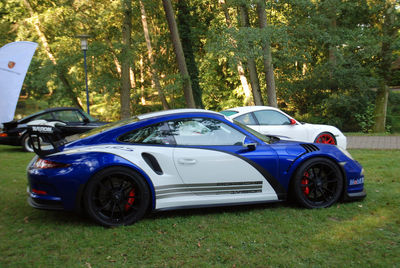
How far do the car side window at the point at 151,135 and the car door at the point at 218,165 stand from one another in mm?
99

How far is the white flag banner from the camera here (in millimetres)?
8117

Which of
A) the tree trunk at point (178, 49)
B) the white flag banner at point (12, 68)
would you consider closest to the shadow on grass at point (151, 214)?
the white flag banner at point (12, 68)

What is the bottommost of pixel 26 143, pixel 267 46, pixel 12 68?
pixel 26 143

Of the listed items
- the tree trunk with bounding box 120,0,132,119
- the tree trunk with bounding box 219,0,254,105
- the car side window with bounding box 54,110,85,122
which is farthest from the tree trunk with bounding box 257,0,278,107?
the car side window with bounding box 54,110,85,122

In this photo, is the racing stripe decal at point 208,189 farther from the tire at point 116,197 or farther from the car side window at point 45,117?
the car side window at point 45,117

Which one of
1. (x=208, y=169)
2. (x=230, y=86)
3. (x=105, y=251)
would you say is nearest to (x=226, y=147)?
(x=208, y=169)

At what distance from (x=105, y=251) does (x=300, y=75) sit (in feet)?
63.6

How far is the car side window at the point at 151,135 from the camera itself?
4.25 m

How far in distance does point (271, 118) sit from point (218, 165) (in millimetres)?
4441

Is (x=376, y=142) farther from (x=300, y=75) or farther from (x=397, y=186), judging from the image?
(x=300, y=75)

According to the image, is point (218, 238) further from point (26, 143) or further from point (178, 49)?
point (178, 49)

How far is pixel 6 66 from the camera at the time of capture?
815 cm

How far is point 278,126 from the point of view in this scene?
27.3ft

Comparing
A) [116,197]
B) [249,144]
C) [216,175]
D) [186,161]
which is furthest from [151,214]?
[249,144]
